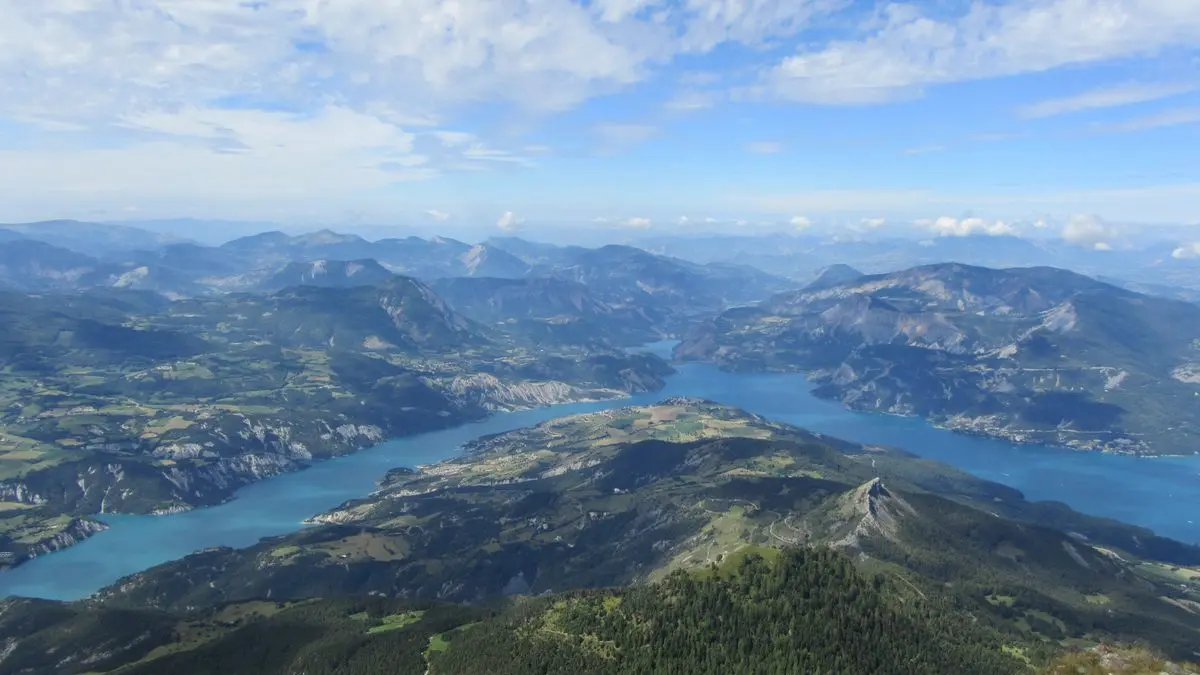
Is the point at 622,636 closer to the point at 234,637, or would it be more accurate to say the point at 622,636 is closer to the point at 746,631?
the point at 746,631

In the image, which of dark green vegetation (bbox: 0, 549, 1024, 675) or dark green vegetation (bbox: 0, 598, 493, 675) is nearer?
dark green vegetation (bbox: 0, 549, 1024, 675)

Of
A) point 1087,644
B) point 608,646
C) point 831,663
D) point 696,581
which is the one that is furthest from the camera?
point 1087,644

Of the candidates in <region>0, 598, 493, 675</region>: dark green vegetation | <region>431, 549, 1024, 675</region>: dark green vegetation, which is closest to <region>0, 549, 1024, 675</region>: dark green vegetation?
<region>431, 549, 1024, 675</region>: dark green vegetation

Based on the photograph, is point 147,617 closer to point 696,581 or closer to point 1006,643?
point 696,581

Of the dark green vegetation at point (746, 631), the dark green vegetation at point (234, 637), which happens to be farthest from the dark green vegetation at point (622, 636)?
the dark green vegetation at point (234, 637)

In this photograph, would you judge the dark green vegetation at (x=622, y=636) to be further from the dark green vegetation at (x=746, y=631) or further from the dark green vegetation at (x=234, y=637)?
the dark green vegetation at (x=234, y=637)

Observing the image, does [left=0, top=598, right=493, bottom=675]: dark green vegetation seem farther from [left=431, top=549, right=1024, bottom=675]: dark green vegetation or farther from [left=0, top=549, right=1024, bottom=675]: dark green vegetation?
[left=431, top=549, right=1024, bottom=675]: dark green vegetation

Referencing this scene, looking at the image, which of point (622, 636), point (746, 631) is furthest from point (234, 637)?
point (746, 631)

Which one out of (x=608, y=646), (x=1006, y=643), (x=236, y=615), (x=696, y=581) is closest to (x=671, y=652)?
(x=608, y=646)
